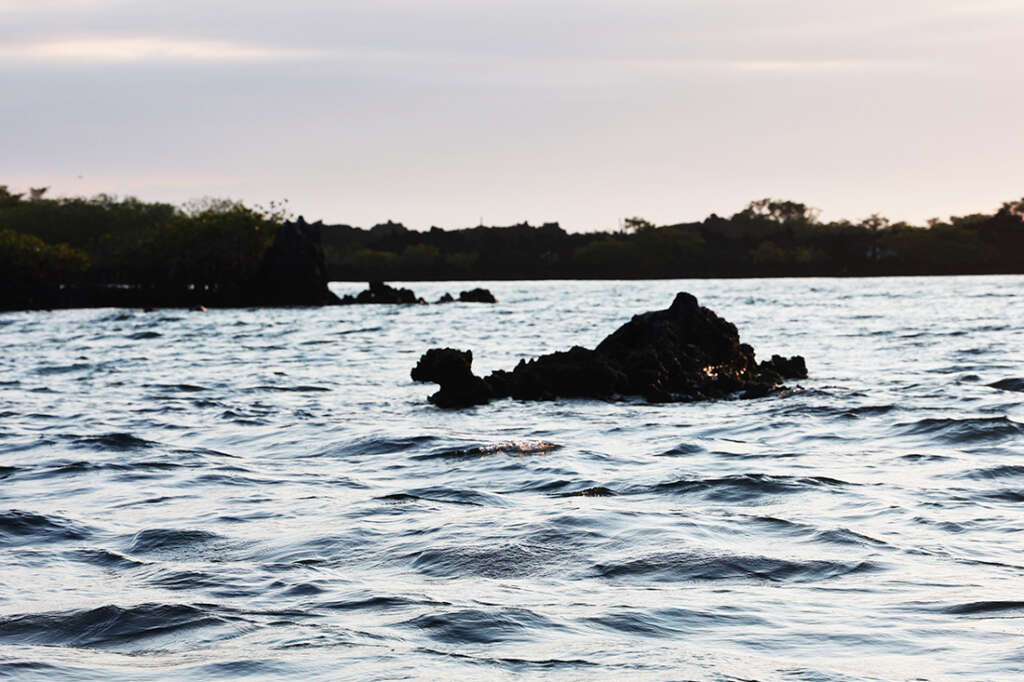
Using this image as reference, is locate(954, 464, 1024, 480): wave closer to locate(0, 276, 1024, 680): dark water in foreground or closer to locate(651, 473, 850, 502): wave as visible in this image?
locate(0, 276, 1024, 680): dark water in foreground

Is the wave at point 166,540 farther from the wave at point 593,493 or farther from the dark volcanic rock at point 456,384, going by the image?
the dark volcanic rock at point 456,384

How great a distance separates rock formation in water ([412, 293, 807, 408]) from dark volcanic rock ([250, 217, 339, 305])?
62.5 meters

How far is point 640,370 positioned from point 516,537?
1149 cm

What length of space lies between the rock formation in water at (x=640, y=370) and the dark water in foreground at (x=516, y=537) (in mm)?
786

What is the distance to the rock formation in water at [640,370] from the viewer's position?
63.6 ft

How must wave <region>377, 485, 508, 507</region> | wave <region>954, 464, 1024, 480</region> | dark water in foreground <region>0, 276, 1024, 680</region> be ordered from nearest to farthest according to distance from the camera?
dark water in foreground <region>0, 276, 1024, 680</region> < wave <region>377, 485, 508, 507</region> < wave <region>954, 464, 1024, 480</region>

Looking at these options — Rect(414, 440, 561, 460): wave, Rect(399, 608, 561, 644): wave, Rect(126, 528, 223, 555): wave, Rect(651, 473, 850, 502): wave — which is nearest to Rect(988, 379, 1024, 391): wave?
Rect(414, 440, 561, 460): wave

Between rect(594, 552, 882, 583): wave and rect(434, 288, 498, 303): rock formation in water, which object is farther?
rect(434, 288, 498, 303): rock formation in water

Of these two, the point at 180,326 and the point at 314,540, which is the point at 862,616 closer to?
the point at 314,540

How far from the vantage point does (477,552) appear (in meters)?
8.34

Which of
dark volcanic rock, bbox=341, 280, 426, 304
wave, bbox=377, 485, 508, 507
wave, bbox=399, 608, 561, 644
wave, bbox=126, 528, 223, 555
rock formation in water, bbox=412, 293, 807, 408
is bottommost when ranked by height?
wave, bbox=377, 485, 508, 507

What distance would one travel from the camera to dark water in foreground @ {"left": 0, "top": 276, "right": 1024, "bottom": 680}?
591 centimetres

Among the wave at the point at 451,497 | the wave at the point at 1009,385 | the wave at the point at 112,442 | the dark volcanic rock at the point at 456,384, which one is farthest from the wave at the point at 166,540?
the wave at the point at 1009,385

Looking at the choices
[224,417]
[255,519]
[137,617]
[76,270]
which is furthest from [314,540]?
[76,270]
